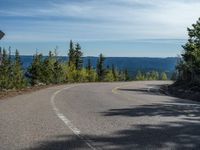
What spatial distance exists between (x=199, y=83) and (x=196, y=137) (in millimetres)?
29551

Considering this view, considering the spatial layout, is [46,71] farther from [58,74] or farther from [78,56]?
[78,56]

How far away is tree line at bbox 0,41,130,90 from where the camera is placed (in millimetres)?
70812

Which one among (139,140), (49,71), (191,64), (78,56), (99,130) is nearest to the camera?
(139,140)

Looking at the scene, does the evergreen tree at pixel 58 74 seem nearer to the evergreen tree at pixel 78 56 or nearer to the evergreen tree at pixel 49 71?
the evergreen tree at pixel 49 71

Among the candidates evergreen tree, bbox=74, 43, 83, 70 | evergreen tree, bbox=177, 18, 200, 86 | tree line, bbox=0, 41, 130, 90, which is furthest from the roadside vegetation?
evergreen tree, bbox=74, 43, 83, 70

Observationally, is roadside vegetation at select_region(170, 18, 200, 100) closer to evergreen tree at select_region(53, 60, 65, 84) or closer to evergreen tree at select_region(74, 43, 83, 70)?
evergreen tree at select_region(53, 60, 65, 84)

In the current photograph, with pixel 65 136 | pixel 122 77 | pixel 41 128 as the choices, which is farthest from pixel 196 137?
pixel 122 77

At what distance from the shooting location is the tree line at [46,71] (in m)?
70.8

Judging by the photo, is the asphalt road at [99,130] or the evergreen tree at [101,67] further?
the evergreen tree at [101,67]

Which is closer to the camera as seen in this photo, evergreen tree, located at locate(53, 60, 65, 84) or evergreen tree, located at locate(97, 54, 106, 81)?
evergreen tree, located at locate(53, 60, 65, 84)

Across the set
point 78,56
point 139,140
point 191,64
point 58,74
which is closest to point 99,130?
point 139,140

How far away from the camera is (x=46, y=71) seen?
244 feet

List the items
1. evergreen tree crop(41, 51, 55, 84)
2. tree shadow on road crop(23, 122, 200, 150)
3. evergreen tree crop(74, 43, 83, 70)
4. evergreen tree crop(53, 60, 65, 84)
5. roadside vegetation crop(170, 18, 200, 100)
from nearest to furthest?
tree shadow on road crop(23, 122, 200, 150)
roadside vegetation crop(170, 18, 200, 100)
evergreen tree crop(41, 51, 55, 84)
evergreen tree crop(53, 60, 65, 84)
evergreen tree crop(74, 43, 83, 70)

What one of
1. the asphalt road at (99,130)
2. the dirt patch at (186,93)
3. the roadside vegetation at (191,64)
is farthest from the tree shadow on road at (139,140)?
the roadside vegetation at (191,64)
